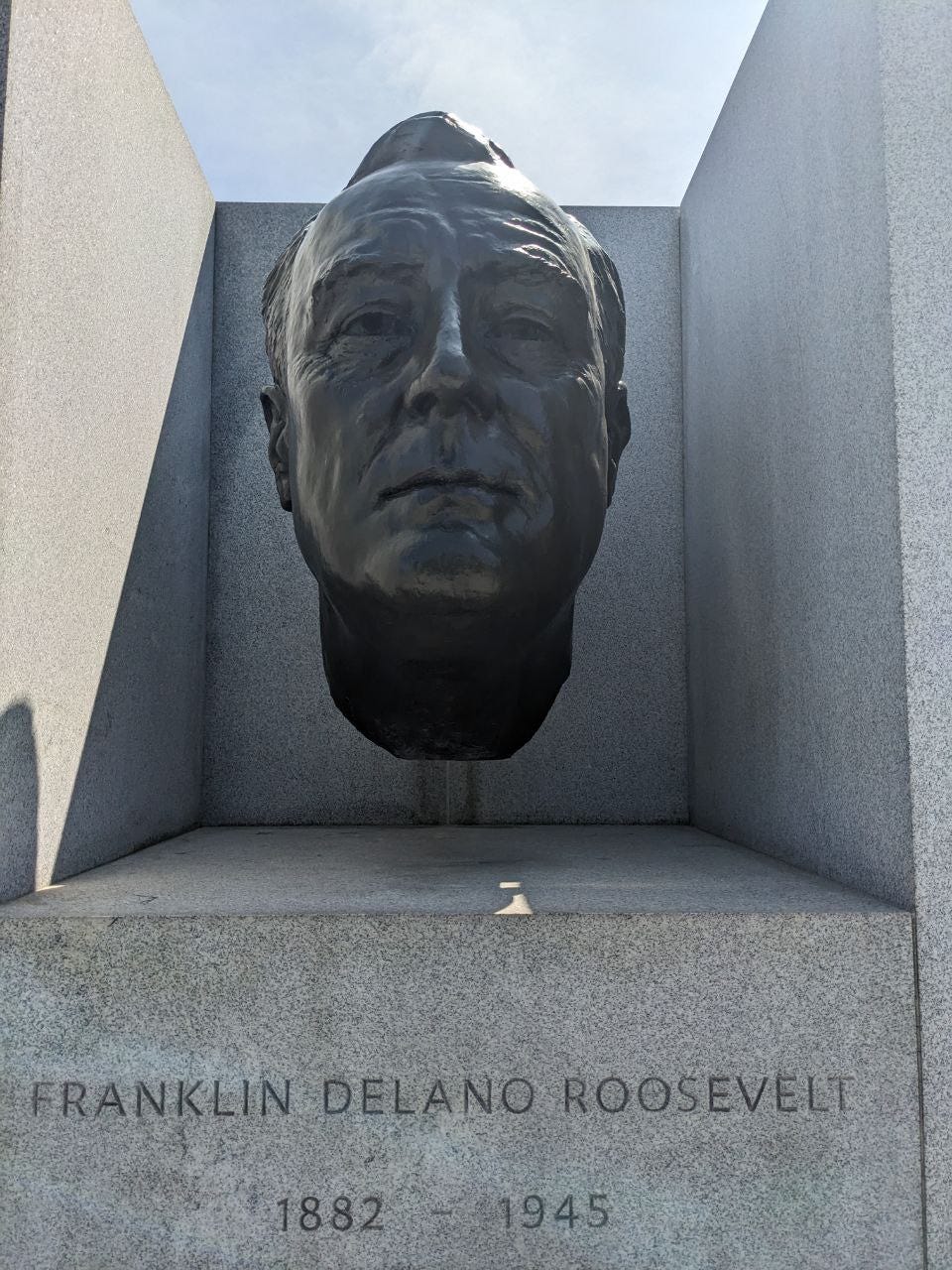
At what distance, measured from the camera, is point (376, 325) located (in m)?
3.27

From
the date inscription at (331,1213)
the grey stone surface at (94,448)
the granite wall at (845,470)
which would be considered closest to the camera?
the date inscription at (331,1213)

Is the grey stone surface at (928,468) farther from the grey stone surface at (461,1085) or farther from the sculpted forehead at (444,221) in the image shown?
Answer: the sculpted forehead at (444,221)

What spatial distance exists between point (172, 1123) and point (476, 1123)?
70 cm

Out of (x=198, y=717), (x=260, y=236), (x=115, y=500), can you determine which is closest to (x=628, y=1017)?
(x=115, y=500)

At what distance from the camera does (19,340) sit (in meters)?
3.04

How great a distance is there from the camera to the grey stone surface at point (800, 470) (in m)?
2.95

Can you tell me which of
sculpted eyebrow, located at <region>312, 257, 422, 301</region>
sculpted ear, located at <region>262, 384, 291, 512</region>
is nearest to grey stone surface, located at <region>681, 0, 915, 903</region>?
sculpted eyebrow, located at <region>312, 257, 422, 301</region>

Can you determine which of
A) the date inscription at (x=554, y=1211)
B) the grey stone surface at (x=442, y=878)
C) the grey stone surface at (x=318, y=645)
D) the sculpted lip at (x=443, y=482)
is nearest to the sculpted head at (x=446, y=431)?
the sculpted lip at (x=443, y=482)

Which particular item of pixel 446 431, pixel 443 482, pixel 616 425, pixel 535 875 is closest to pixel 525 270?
pixel 446 431

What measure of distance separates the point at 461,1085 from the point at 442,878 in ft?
2.55

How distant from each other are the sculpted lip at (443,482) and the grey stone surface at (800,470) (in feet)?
3.47

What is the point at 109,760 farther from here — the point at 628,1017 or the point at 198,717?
the point at 628,1017

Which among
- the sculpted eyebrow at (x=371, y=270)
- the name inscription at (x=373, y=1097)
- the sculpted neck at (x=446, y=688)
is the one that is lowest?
the name inscription at (x=373, y=1097)

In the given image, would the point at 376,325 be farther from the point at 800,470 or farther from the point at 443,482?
the point at 800,470
